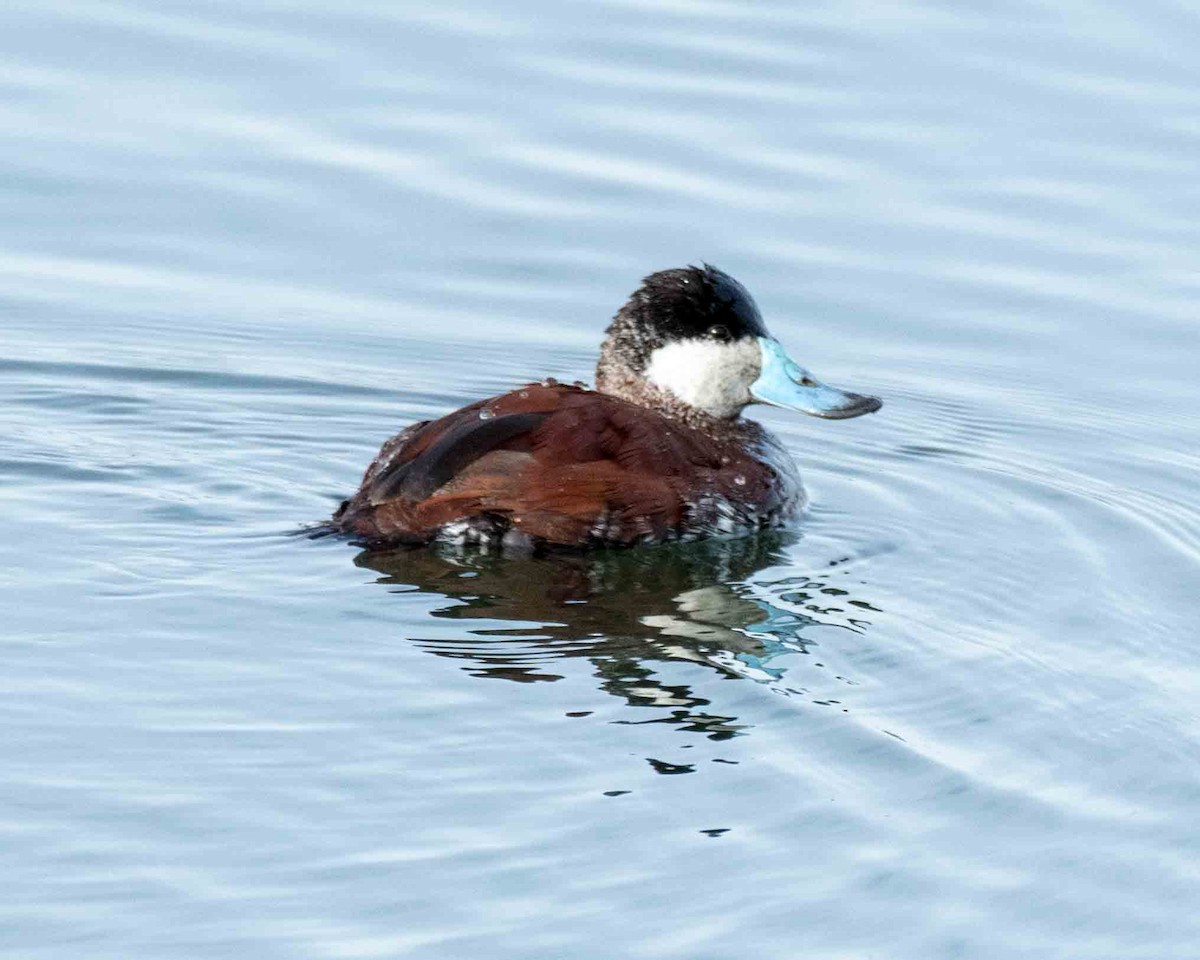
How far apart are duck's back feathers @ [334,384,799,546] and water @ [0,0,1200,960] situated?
17 cm

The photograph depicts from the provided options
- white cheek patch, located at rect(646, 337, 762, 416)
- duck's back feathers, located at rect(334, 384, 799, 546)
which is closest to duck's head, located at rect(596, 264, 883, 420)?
white cheek patch, located at rect(646, 337, 762, 416)

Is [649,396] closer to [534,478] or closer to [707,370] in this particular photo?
[707,370]

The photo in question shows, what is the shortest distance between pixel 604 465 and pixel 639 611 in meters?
0.58

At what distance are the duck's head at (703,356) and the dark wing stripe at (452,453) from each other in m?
0.87

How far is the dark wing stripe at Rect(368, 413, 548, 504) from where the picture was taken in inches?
287

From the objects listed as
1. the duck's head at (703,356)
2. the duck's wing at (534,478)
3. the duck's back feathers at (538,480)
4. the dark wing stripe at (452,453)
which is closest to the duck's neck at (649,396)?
the duck's head at (703,356)

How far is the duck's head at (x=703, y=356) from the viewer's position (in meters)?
8.09

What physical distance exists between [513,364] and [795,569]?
2414 millimetres

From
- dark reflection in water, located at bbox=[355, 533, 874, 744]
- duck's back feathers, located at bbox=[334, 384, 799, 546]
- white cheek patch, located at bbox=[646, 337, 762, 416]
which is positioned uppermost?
white cheek patch, located at bbox=[646, 337, 762, 416]

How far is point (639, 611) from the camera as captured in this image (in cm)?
698

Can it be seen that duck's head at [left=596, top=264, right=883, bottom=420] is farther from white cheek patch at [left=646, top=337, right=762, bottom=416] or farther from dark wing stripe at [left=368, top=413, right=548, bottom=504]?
dark wing stripe at [left=368, top=413, right=548, bottom=504]

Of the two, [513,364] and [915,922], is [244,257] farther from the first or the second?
[915,922]

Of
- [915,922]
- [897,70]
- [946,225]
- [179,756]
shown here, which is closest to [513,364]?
[946,225]

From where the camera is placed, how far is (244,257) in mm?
10219
